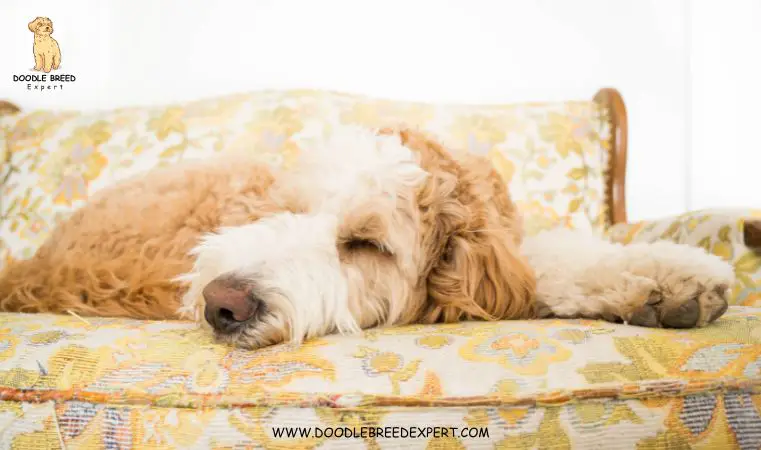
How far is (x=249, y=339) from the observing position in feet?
3.94

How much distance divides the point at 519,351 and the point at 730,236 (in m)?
1.21

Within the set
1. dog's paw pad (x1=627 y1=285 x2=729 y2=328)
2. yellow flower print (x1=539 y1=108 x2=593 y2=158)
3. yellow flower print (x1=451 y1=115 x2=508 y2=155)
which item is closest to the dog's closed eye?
dog's paw pad (x1=627 y1=285 x2=729 y2=328)

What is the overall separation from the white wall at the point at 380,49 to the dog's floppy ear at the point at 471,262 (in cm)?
159

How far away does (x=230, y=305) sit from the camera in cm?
122

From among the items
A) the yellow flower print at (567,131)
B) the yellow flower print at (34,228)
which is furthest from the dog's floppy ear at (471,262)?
the yellow flower print at (34,228)

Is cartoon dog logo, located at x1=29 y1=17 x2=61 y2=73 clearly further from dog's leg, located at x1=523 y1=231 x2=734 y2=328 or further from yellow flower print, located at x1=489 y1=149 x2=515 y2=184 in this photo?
dog's leg, located at x1=523 y1=231 x2=734 y2=328

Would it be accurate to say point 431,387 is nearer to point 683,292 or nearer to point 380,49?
point 683,292

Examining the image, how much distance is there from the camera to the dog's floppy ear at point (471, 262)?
146 centimetres

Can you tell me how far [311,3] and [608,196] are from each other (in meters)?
1.81

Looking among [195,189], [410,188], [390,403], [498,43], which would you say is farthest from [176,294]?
[498,43]

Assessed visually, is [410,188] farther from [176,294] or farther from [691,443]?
[691,443]

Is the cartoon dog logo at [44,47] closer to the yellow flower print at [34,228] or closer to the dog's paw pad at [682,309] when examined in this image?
the yellow flower print at [34,228]

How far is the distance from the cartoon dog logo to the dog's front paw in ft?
8.93

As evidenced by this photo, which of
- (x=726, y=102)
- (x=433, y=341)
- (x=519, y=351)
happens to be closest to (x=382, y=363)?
(x=433, y=341)
